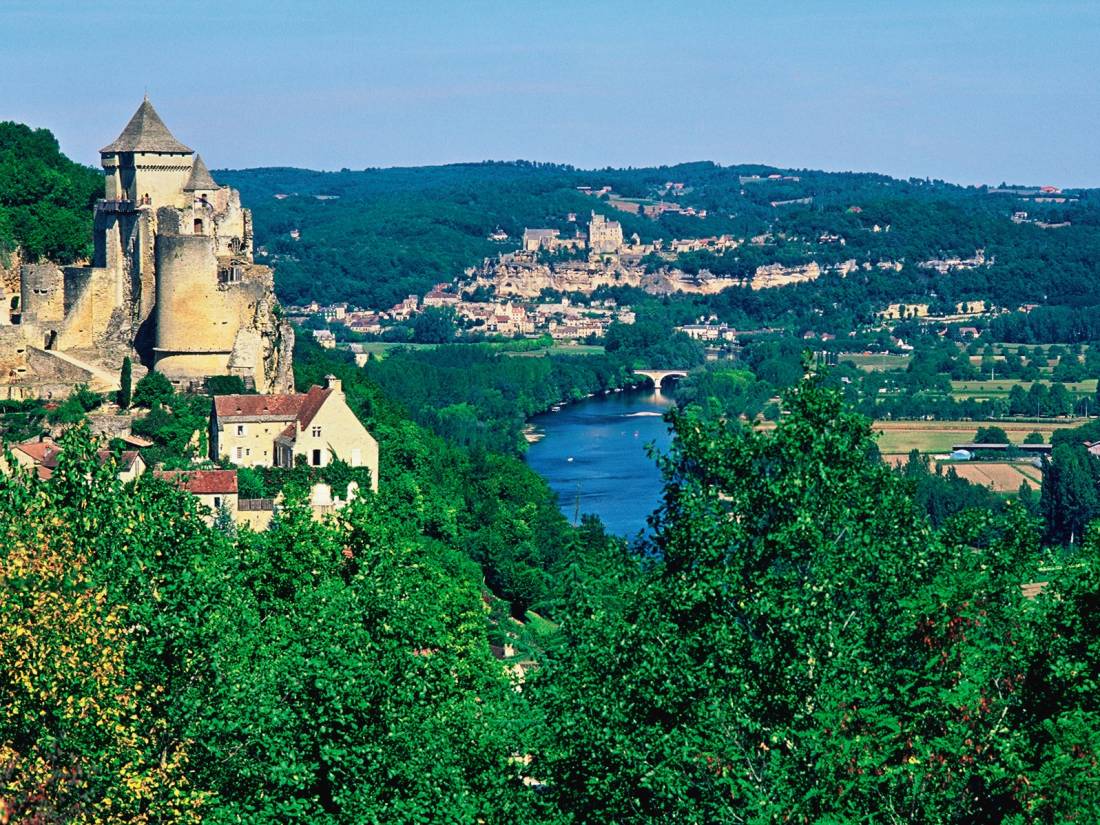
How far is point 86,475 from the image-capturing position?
69.9 feet

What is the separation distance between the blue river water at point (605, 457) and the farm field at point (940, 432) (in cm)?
1000

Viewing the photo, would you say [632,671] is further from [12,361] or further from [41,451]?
[12,361]

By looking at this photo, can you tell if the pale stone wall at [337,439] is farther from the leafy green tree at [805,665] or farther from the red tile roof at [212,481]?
the leafy green tree at [805,665]

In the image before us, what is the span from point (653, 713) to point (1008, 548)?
3746mm

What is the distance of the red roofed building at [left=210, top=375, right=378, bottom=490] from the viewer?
3709 centimetres

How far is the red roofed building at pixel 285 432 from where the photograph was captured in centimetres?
3709

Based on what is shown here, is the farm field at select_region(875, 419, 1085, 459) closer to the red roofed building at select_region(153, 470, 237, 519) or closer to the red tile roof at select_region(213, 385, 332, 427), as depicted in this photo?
the red tile roof at select_region(213, 385, 332, 427)

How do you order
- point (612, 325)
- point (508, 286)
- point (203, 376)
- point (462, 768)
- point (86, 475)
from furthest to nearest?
point (508, 286) < point (612, 325) < point (203, 376) < point (86, 475) < point (462, 768)

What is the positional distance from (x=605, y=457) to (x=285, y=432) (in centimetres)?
4505

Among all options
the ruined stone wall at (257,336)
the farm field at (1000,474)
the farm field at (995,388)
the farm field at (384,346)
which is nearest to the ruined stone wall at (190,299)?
the ruined stone wall at (257,336)

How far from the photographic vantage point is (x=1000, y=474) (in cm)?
8050

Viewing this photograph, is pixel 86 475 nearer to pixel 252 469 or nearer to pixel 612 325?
pixel 252 469

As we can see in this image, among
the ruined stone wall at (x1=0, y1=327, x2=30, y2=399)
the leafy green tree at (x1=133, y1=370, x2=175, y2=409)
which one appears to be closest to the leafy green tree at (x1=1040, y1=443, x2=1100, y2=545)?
the leafy green tree at (x1=133, y1=370, x2=175, y2=409)

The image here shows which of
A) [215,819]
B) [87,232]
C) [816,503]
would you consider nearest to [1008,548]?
[816,503]
